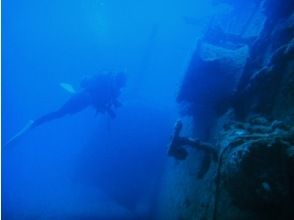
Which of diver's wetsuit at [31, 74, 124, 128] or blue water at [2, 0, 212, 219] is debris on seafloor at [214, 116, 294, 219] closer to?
blue water at [2, 0, 212, 219]

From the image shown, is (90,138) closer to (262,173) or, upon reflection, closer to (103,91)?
(103,91)

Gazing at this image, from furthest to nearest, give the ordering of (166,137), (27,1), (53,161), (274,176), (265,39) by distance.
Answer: (27,1), (53,161), (166,137), (265,39), (274,176)

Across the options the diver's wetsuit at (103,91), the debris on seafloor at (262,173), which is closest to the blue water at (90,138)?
the diver's wetsuit at (103,91)

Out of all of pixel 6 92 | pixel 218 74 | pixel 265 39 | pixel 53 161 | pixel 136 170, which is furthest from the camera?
pixel 6 92

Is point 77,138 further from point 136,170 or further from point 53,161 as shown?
point 136,170

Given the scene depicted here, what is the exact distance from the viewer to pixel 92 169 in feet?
42.2

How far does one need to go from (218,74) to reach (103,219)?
6138 mm

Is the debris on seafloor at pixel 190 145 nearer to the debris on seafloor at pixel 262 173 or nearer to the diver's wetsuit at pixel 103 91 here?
the debris on seafloor at pixel 262 173

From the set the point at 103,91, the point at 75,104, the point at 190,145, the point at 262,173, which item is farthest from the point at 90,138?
the point at 262,173

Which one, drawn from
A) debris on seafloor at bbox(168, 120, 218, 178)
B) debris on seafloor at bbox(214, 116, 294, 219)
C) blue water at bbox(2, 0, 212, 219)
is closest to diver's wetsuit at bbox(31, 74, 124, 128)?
blue water at bbox(2, 0, 212, 219)

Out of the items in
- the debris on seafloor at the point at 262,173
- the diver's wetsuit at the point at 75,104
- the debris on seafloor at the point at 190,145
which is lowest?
the debris on seafloor at the point at 262,173

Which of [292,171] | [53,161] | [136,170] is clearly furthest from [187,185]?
[53,161]

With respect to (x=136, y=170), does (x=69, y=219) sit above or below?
below

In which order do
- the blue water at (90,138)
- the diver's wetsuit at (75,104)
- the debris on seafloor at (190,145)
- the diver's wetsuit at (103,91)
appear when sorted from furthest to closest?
the diver's wetsuit at (75,104) < the blue water at (90,138) < the diver's wetsuit at (103,91) < the debris on seafloor at (190,145)
